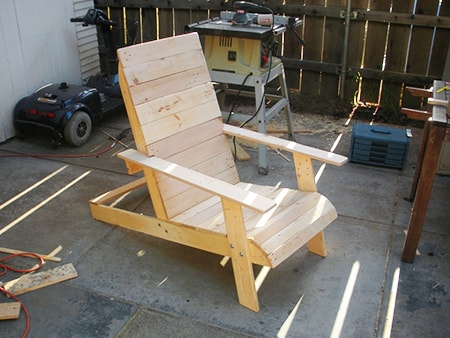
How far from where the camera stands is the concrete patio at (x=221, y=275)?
227cm

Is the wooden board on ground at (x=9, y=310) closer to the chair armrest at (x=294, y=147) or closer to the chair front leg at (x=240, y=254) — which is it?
the chair front leg at (x=240, y=254)

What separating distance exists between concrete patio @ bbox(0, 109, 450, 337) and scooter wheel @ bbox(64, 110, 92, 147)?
435 millimetres

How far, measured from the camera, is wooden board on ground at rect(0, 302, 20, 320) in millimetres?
2285

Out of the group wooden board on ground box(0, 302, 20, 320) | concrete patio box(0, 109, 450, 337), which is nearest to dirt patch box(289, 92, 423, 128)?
concrete patio box(0, 109, 450, 337)

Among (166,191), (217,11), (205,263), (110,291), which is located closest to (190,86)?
(166,191)

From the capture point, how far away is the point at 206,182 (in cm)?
227

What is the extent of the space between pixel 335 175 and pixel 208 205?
1269 millimetres

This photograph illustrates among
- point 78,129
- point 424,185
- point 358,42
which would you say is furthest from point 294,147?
point 358,42

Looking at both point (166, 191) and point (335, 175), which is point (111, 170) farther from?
point (335, 175)

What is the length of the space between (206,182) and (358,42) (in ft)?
10.1

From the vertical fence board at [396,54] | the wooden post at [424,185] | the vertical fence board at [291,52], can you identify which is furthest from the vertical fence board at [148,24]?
the wooden post at [424,185]

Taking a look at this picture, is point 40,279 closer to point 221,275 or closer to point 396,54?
point 221,275

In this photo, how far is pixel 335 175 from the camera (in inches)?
144

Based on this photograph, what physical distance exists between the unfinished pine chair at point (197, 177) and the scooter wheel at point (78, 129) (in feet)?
3.73
